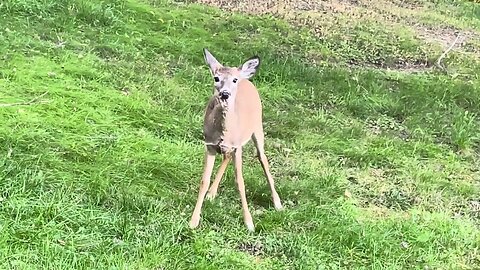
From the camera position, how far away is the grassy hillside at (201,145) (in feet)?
13.1

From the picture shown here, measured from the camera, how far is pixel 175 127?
5809 millimetres

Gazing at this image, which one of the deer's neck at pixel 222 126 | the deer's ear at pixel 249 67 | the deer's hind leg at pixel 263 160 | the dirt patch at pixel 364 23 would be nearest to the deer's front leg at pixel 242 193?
the deer's neck at pixel 222 126

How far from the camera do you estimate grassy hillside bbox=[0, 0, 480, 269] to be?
4004 mm

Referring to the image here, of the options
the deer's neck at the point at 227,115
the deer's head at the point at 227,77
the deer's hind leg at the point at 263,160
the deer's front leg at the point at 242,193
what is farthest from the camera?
the deer's hind leg at the point at 263,160

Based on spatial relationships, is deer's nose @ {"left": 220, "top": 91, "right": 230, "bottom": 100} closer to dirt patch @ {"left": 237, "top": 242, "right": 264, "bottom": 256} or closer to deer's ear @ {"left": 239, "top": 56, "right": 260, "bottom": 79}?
deer's ear @ {"left": 239, "top": 56, "right": 260, "bottom": 79}

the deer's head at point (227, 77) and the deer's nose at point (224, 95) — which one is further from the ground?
the deer's head at point (227, 77)

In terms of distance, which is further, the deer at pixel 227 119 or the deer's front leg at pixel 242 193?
the deer's front leg at pixel 242 193

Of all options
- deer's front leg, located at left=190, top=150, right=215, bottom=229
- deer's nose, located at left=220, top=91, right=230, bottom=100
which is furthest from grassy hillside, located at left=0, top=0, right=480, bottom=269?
deer's nose, located at left=220, top=91, right=230, bottom=100

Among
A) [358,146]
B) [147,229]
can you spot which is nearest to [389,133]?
[358,146]

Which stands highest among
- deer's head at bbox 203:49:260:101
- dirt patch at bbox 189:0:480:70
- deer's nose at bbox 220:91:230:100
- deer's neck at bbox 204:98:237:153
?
deer's head at bbox 203:49:260:101

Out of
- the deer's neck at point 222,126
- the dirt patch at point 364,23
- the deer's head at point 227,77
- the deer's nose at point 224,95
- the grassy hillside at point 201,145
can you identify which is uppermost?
the deer's head at point 227,77

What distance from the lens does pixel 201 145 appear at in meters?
5.59

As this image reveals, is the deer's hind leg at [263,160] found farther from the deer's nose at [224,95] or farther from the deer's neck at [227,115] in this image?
the deer's nose at [224,95]

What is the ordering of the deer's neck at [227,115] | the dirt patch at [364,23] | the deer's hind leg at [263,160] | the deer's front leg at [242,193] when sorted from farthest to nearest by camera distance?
1. the dirt patch at [364,23]
2. the deer's hind leg at [263,160]
3. the deer's front leg at [242,193]
4. the deer's neck at [227,115]
